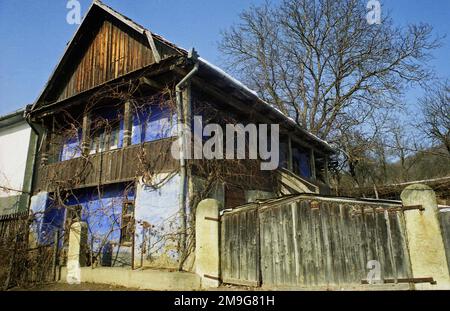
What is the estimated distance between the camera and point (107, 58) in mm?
12391

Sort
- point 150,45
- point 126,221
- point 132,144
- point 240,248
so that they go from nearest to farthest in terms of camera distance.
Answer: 1. point 240,248
2. point 150,45
3. point 126,221
4. point 132,144

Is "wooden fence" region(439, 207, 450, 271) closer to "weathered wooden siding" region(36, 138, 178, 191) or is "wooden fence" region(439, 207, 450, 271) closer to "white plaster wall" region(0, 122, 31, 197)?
"weathered wooden siding" region(36, 138, 178, 191)

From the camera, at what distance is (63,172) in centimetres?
1263

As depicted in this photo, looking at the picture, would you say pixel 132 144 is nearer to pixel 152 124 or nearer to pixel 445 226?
pixel 152 124

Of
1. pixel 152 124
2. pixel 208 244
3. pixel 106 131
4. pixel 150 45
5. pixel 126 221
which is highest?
pixel 150 45

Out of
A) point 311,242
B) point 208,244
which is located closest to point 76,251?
point 208,244

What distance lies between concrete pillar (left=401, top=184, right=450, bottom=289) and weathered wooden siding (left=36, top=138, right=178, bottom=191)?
5.89 meters

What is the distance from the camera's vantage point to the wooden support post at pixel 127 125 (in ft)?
36.0

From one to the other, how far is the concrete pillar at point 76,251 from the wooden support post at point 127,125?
2.88 metres

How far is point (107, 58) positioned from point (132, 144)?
3637 millimetres

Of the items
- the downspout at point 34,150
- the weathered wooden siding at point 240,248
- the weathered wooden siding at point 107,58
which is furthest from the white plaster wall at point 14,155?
the weathered wooden siding at point 240,248

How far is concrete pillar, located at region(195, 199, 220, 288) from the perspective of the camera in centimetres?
714

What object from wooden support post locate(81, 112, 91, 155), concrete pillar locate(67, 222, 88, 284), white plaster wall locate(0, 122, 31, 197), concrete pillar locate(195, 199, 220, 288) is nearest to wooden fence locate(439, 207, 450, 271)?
concrete pillar locate(195, 199, 220, 288)
